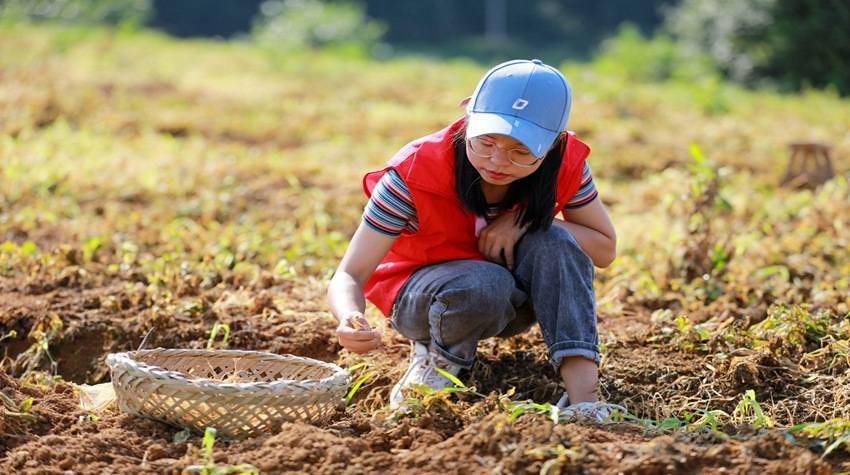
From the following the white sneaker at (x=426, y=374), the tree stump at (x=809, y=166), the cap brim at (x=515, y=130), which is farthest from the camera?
the tree stump at (x=809, y=166)

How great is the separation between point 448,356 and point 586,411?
425 mm

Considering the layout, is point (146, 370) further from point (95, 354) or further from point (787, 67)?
point (787, 67)

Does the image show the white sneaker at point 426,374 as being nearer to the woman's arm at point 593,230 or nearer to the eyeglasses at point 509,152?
the woman's arm at point 593,230

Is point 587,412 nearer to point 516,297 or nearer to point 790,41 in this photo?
point 516,297

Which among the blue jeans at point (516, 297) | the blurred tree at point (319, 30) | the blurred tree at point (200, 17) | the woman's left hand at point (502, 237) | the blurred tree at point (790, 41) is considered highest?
the woman's left hand at point (502, 237)

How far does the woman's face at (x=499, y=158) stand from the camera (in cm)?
258

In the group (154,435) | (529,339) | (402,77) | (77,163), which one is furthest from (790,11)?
(154,435)

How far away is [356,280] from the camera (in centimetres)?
274

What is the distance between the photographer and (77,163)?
6391 millimetres

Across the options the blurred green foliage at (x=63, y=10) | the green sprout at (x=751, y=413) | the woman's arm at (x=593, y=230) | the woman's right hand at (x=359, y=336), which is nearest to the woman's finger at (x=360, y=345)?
the woman's right hand at (x=359, y=336)

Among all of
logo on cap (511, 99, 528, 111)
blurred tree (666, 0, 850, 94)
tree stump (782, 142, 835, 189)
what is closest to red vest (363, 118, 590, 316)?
logo on cap (511, 99, 528, 111)

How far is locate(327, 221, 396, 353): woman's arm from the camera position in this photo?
2473 millimetres

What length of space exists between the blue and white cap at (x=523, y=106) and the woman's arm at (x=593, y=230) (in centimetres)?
38

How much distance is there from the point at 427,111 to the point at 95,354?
21.3ft
